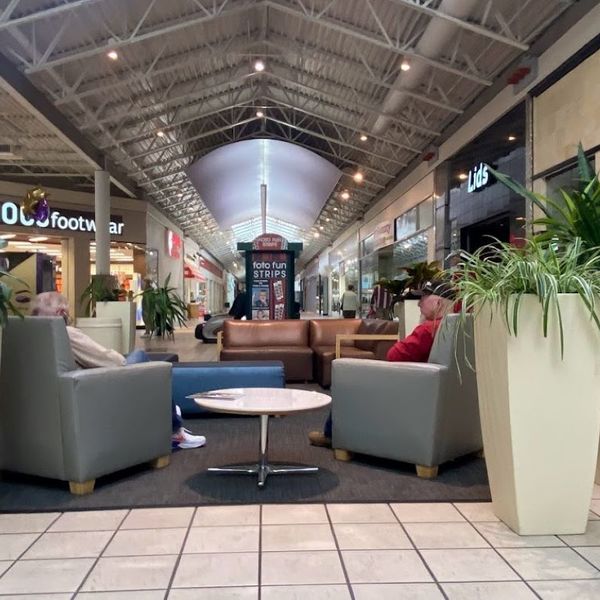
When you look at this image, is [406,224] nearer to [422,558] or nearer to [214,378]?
[214,378]

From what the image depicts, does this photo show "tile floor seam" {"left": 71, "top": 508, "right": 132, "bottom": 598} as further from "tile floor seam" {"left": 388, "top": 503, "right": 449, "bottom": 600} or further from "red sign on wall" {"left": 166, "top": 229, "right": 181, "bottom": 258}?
"red sign on wall" {"left": 166, "top": 229, "right": 181, "bottom": 258}

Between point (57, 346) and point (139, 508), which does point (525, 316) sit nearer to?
point (139, 508)

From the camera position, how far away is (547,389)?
2.20 m

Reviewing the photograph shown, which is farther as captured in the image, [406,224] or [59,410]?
[406,224]

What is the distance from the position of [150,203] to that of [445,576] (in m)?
17.4

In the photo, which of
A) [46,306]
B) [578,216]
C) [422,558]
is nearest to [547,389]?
[422,558]

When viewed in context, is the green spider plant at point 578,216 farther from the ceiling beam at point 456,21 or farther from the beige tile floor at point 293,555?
the ceiling beam at point 456,21

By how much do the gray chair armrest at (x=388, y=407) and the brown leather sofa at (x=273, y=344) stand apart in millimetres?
2618

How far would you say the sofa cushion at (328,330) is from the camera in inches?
248

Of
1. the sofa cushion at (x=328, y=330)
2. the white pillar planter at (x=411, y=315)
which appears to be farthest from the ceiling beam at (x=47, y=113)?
the white pillar planter at (x=411, y=315)

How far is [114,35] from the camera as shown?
7.38 meters

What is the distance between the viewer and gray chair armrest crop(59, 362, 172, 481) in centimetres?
261

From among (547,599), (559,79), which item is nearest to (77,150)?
(559,79)

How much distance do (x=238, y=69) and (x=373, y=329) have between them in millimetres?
7307
